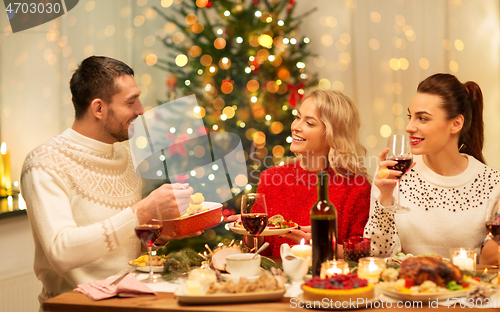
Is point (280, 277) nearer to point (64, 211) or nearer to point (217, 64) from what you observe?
point (64, 211)

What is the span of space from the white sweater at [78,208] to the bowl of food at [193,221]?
0.15 metres

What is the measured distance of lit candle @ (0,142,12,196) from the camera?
10.9 feet

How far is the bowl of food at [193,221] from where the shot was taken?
5.11ft

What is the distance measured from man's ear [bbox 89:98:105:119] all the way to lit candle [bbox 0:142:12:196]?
171cm

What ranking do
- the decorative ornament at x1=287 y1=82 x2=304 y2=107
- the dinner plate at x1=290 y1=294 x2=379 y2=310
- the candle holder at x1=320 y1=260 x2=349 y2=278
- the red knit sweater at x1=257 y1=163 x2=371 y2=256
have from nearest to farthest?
the dinner plate at x1=290 y1=294 x2=379 y2=310 < the candle holder at x1=320 y1=260 x2=349 y2=278 < the red knit sweater at x1=257 y1=163 x2=371 y2=256 < the decorative ornament at x1=287 y1=82 x2=304 y2=107

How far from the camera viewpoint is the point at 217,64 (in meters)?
3.43

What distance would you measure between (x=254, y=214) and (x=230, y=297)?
1.23 ft

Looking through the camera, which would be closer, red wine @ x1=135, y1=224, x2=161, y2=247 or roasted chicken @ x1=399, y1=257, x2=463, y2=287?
roasted chicken @ x1=399, y1=257, x2=463, y2=287

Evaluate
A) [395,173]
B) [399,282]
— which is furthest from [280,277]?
[395,173]

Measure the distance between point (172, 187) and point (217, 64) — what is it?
1.98m

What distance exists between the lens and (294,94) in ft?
11.4

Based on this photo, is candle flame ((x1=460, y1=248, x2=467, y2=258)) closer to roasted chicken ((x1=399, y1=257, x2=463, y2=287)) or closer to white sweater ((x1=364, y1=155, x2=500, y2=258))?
roasted chicken ((x1=399, y1=257, x2=463, y2=287))

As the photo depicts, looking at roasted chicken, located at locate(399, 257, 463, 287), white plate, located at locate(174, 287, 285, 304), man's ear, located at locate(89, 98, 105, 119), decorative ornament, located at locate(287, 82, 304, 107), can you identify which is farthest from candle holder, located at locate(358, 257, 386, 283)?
decorative ornament, located at locate(287, 82, 304, 107)

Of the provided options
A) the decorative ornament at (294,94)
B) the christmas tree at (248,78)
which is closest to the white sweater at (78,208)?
the christmas tree at (248,78)
